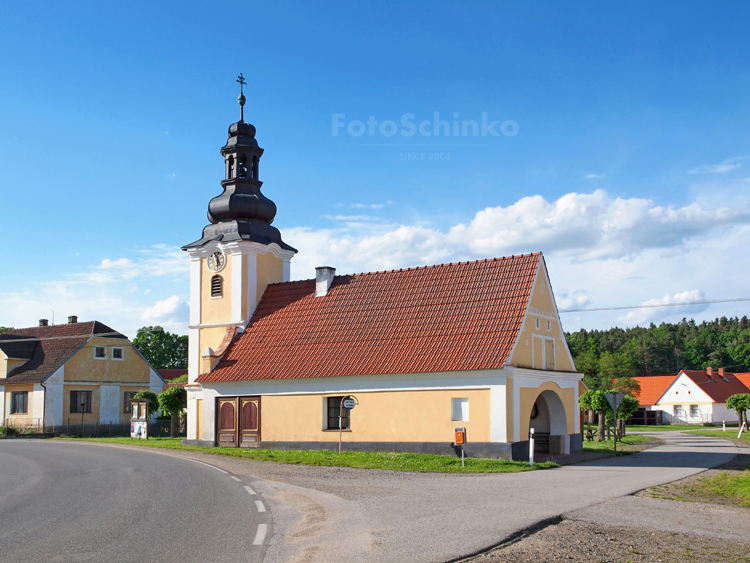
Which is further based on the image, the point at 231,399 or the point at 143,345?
the point at 143,345

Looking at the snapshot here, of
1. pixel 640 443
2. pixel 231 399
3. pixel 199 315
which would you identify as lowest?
pixel 640 443

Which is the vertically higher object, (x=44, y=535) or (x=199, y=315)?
(x=199, y=315)

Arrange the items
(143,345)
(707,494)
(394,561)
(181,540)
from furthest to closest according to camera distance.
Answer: (143,345), (707,494), (181,540), (394,561)

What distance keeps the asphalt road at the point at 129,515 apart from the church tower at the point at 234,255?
13.4m

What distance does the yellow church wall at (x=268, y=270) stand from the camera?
34.3 metres

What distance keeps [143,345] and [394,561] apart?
284 feet

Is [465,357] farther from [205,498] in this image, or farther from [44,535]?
[44,535]

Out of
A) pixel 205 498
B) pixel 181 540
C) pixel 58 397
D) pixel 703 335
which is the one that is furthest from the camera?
pixel 703 335

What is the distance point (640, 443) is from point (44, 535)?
32793 mm

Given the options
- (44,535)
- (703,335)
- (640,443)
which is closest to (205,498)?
(44,535)

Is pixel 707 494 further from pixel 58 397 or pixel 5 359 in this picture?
pixel 5 359

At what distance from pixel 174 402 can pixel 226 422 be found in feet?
31.4

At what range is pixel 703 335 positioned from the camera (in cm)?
13675

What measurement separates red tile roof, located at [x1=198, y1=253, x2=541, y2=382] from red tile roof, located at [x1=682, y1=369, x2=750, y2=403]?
191 ft
